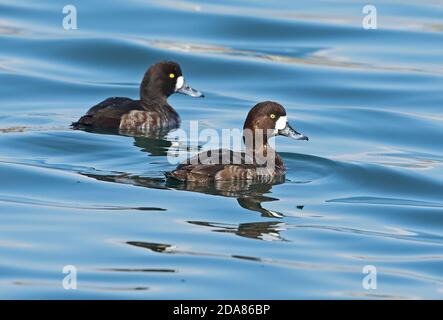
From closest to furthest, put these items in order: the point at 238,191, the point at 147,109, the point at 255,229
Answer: the point at 255,229 → the point at 238,191 → the point at 147,109

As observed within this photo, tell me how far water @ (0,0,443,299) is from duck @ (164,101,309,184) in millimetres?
148

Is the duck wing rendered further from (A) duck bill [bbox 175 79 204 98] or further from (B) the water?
(A) duck bill [bbox 175 79 204 98]

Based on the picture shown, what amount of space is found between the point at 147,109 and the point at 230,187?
12.5 feet

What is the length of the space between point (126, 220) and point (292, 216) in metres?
1.65

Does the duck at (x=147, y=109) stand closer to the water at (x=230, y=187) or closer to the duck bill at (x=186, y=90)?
the duck bill at (x=186, y=90)

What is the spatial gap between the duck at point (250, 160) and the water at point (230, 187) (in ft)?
0.49

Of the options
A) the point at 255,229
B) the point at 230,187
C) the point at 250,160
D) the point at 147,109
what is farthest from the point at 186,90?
the point at 255,229

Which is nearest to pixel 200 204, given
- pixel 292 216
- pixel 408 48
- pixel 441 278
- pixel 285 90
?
pixel 292 216

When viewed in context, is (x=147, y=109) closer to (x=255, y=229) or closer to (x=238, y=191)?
(x=238, y=191)

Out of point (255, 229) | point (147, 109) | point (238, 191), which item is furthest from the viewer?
point (147, 109)

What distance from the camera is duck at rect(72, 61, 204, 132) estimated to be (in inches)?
642

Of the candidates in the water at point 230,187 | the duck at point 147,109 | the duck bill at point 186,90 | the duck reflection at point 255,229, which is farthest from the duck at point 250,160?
the duck bill at point 186,90

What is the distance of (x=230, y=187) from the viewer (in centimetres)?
1338

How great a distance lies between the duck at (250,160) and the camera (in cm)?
1322
